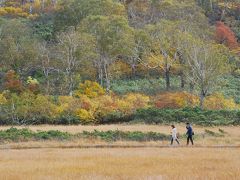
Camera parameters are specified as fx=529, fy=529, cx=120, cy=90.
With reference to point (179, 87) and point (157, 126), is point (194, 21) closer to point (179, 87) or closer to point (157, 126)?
point (179, 87)

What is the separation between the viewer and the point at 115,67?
7006cm

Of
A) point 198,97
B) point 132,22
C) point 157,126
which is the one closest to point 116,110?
point 157,126

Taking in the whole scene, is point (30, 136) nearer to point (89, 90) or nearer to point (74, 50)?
point (89, 90)

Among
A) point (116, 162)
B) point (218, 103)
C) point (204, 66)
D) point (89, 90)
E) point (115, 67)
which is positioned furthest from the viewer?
point (115, 67)

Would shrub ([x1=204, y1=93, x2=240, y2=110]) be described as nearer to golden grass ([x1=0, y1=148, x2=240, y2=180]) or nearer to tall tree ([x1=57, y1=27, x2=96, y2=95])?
tall tree ([x1=57, y1=27, x2=96, y2=95])

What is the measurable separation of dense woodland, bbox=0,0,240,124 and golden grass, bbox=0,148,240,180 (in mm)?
20622

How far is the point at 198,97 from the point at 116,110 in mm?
11118

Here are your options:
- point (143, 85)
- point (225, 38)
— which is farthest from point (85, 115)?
point (225, 38)

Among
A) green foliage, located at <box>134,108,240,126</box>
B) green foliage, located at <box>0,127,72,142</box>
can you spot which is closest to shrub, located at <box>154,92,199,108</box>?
green foliage, located at <box>134,108,240,126</box>

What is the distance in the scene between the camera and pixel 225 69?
5841 cm

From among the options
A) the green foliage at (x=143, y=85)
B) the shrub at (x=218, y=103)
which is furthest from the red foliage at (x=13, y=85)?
the shrub at (x=218, y=103)

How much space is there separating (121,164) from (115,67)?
4614 cm

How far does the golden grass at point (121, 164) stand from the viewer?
20125 millimetres

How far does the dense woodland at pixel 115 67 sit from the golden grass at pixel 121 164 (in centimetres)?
2062
